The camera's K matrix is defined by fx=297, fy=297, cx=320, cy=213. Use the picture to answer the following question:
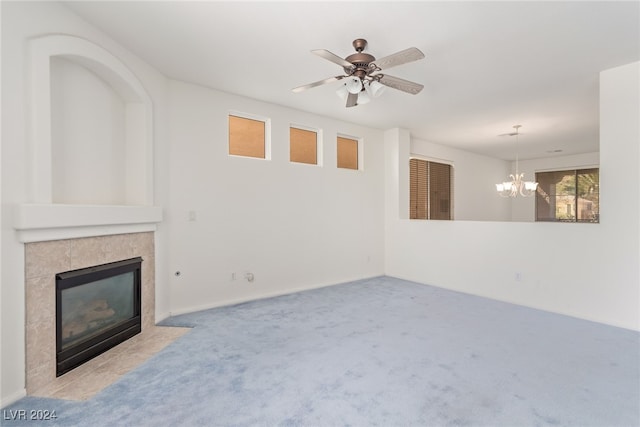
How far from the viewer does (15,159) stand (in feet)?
6.50

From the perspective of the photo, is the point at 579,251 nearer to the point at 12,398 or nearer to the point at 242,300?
the point at 242,300

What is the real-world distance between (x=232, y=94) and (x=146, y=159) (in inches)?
58.6

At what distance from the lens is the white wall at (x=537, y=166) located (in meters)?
7.79

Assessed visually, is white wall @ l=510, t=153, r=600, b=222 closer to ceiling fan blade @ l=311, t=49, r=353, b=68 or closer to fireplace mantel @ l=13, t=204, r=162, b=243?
ceiling fan blade @ l=311, t=49, r=353, b=68

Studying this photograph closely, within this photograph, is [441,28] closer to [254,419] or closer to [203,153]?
[203,153]

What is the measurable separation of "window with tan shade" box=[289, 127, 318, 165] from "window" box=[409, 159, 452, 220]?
2742mm

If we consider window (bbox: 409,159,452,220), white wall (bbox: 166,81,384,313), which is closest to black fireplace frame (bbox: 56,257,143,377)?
white wall (bbox: 166,81,384,313)

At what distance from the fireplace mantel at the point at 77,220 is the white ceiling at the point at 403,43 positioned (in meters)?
1.61

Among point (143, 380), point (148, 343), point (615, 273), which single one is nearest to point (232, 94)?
point (148, 343)

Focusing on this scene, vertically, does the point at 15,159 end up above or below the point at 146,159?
below

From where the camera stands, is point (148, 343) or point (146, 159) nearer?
point (148, 343)

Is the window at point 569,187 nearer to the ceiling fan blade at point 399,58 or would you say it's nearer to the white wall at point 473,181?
the white wall at point 473,181

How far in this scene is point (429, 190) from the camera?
714 cm

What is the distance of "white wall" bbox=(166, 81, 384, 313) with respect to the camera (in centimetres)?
370
